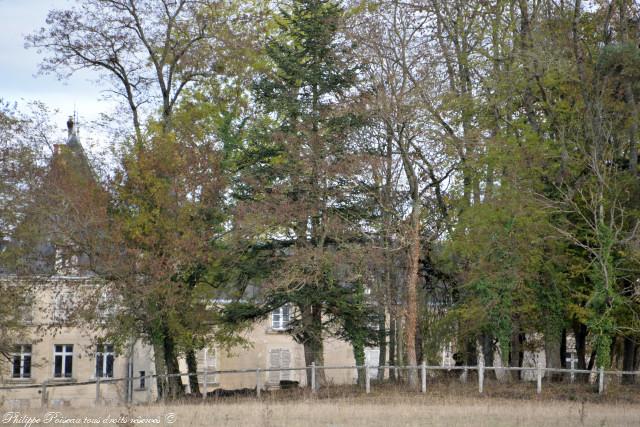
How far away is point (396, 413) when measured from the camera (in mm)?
22766

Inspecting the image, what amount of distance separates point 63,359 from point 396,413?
30.2 m

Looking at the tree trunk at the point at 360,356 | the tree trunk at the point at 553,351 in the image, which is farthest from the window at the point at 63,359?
the tree trunk at the point at 553,351

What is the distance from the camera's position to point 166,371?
34.0m

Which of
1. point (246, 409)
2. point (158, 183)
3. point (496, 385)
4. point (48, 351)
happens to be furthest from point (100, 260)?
point (48, 351)

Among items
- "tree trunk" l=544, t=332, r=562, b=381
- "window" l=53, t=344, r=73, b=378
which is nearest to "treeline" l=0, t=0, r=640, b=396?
"tree trunk" l=544, t=332, r=562, b=381

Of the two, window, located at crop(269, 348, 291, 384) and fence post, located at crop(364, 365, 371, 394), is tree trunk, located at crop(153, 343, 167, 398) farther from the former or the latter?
window, located at crop(269, 348, 291, 384)

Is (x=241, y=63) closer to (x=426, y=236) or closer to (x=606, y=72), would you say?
(x=426, y=236)

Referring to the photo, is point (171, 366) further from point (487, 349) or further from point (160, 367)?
point (487, 349)

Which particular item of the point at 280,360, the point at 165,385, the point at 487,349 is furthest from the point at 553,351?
the point at 280,360

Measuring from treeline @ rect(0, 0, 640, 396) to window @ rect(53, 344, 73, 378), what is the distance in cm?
1599

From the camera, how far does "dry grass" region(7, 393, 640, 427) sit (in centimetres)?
2042

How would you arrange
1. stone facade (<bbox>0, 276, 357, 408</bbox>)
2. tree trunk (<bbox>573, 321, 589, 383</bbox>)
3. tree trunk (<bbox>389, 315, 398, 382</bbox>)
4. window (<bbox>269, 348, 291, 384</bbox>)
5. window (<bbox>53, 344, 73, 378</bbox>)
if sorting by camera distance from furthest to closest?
1. window (<bbox>269, 348, 291, 384</bbox>)
2. window (<bbox>53, 344, 73, 378</bbox>)
3. stone facade (<bbox>0, 276, 357, 408</bbox>)
4. tree trunk (<bbox>573, 321, 589, 383</bbox>)
5. tree trunk (<bbox>389, 315, 398, 382</bbox>)

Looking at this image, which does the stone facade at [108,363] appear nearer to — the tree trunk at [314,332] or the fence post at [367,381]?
the tree trunk at [314,332]

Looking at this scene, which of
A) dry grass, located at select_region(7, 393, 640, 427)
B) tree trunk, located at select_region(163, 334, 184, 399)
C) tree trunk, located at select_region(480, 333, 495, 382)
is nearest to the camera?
dry grass, located at select_region(7, 393, 640, 427)
